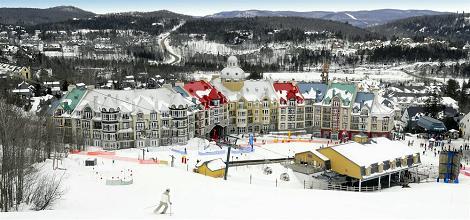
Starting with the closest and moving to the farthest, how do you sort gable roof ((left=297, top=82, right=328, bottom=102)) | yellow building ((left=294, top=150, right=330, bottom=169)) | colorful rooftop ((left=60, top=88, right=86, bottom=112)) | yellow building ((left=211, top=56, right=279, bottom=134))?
yellow building ((left=294, top=150, right=330, bottom=169)) < colorful rooftop ((left=60, top=88, right=86, bottom=112)) < yellow building ((left=211, top=56, right=279, bottom=134)) < gable roof ((left=297, top=82, right=328, bottom=102))

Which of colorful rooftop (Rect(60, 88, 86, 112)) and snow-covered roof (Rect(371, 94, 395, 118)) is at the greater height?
colorful rooftop (Rect(60, 88, 86, 112))

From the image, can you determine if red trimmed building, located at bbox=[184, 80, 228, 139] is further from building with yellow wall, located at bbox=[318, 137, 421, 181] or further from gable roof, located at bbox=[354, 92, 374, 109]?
building with yellow wall, located at bbox=[318, 137, 421, 181]

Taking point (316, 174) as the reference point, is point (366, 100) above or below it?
above

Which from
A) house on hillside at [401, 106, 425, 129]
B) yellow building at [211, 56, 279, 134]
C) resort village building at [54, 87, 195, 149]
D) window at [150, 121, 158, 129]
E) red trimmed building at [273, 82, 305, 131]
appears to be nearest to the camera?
resort village building at [54, 87, 195, 149]

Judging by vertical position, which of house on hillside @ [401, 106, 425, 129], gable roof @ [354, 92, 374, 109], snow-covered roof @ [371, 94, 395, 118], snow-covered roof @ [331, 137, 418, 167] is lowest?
house on hillside @ [401, 106, 425, 129]

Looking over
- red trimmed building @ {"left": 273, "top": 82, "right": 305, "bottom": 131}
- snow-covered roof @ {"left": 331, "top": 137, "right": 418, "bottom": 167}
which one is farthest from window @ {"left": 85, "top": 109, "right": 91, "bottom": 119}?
snow-covered roof @ {"left": 331, "top": 137, "right": 418, "bottom": 167}

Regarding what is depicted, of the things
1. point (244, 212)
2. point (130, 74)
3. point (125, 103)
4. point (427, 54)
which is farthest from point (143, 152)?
point (427, 54)

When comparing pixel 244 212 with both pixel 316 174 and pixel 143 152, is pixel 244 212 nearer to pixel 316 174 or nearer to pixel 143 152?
pixel 316 174

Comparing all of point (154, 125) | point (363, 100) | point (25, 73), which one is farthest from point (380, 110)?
point (25, 73)

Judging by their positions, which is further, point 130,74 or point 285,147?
point 130,74
